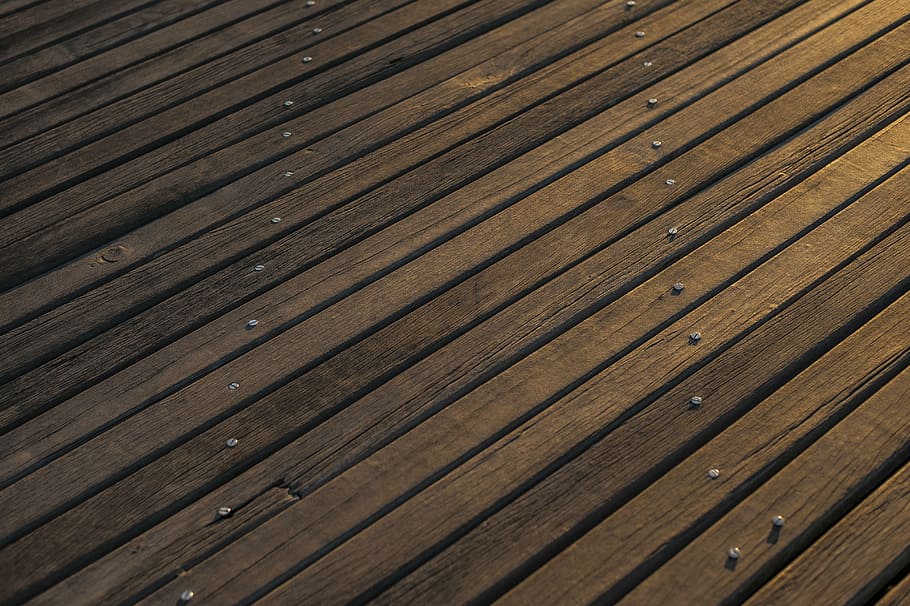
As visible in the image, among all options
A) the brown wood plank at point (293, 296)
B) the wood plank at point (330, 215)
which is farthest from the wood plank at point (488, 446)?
the wood plank at point (330, 215)

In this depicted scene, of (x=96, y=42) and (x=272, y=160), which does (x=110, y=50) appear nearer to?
(x=96, y=42)

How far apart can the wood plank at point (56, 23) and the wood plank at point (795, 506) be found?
7.82ft

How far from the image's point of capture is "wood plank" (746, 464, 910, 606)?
1.68 metres

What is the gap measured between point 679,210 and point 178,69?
148 cm

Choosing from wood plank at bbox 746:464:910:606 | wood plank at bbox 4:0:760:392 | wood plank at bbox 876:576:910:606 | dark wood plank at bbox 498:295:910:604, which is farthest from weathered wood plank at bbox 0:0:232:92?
wood plank at bbox 876:576:910:606

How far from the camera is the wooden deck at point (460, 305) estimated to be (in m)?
1.76

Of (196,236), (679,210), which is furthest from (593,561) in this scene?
(196,236)

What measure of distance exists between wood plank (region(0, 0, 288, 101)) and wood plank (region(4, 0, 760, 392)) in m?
0.69

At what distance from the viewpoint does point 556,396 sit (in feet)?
6.49

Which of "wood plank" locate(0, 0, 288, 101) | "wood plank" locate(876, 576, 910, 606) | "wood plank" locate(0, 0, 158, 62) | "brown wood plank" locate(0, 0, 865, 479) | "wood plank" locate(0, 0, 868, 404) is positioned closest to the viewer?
"wood plank" locate(876, 576, 910, 606)

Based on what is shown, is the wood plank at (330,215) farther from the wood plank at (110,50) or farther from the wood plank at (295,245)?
the wood plank at (110,50)

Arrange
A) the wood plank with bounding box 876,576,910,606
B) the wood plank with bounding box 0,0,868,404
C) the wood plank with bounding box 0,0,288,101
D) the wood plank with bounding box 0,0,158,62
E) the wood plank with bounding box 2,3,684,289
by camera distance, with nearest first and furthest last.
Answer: the wood plank with bounding box 876,576,910,606, the wood plank with bounding box 0,0,868,404, the wood plank with bounding box 2,3,684,289, the wood plank with bounding box 0,0,288,101, the wood plank with bounding box 0,0,158,62

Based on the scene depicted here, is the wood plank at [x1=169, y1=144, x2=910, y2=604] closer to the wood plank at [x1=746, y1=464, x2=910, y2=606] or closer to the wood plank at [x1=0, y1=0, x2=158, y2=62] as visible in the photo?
the wood plank at [x1=746, y1=464, x2=910, y2=606]

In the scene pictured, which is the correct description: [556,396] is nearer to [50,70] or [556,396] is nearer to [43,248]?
[43,248]
